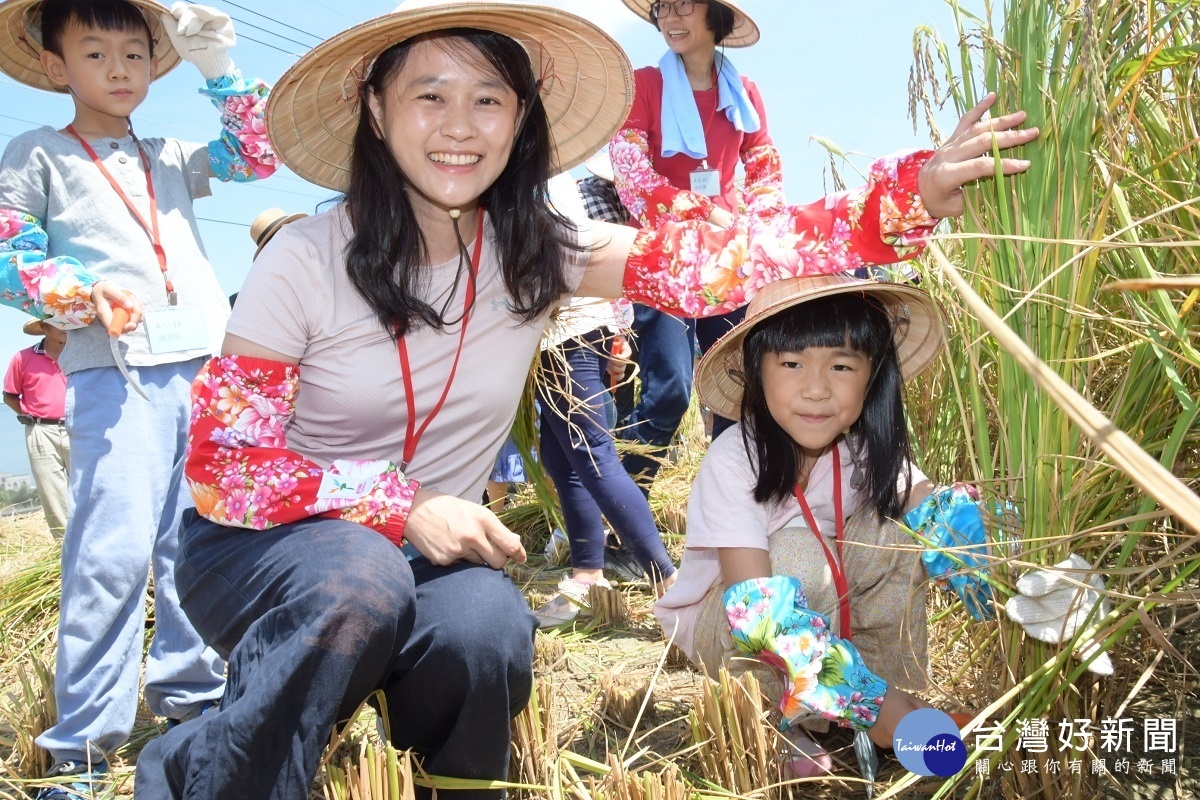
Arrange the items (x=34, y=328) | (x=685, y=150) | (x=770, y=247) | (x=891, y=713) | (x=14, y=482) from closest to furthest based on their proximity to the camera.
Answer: (x=891, y=713)
(x=770, y=247)
(x=685, y=150)
(x=34, y=328)
(x=14, y=482)

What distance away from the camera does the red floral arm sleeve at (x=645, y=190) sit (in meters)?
2.66

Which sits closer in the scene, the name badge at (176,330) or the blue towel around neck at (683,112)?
the name badge at (176,330)

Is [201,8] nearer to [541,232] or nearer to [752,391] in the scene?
[541,232]

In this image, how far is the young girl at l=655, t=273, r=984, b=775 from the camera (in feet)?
5.85

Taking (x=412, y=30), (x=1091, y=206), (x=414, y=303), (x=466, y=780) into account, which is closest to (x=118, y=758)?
(x=466, y=780)

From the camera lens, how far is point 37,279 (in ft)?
6.66

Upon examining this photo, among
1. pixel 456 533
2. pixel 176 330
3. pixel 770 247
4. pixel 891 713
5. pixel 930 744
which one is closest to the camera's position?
pixel 930 744

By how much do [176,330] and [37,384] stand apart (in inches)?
88.8

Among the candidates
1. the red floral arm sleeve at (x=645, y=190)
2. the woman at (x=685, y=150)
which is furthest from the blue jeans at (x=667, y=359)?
the red floral arm sleeve at (x=645, y=190)

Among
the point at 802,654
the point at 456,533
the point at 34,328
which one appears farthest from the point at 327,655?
the point at 34,328

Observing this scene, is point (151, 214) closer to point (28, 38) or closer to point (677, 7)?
point (28, 38)

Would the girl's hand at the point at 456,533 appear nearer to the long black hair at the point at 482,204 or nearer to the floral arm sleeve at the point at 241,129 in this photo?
the long black hair at the point at 482,204

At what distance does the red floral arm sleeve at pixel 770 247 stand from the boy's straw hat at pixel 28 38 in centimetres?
139

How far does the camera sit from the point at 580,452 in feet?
8.82
